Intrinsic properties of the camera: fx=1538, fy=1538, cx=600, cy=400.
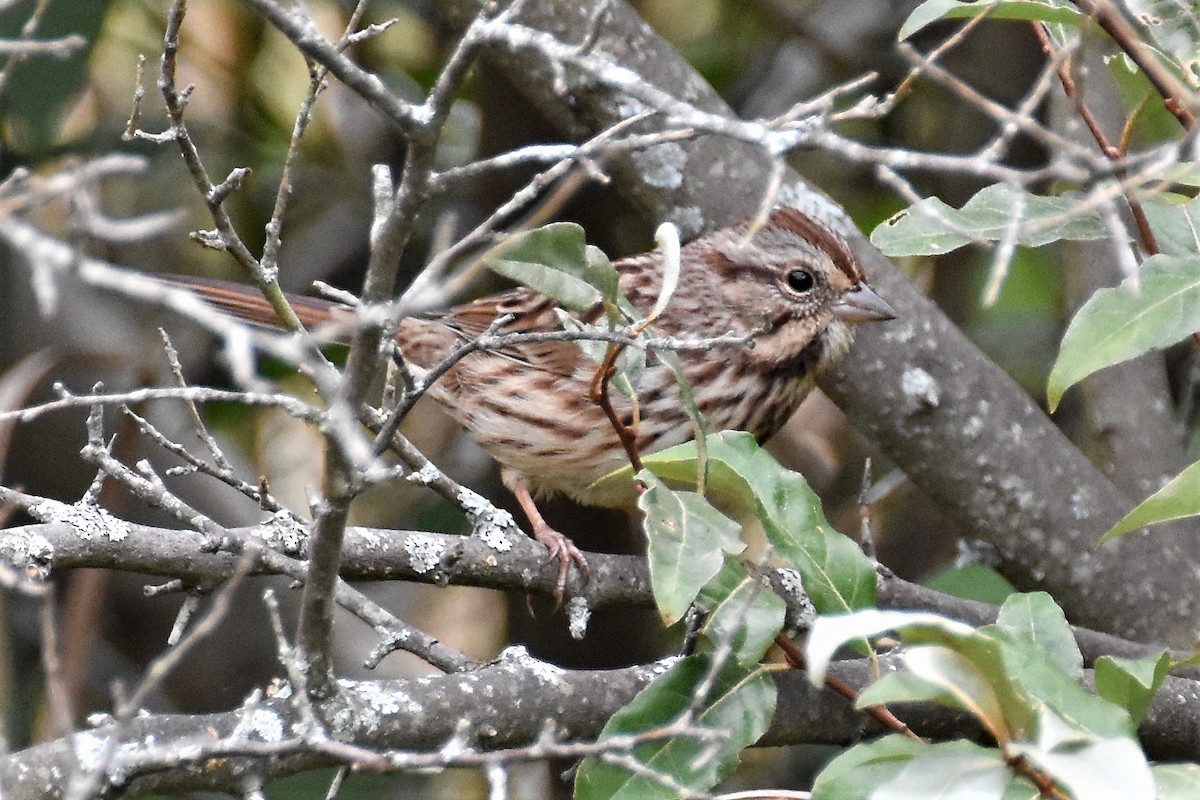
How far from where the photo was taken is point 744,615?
1860mm

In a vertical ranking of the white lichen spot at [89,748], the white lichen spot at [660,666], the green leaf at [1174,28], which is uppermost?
the green leaf at [1174,28]

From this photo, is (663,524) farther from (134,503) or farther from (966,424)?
(134,503)

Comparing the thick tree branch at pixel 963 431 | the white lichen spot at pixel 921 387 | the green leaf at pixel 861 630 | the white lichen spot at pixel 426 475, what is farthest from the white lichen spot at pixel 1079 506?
the green leaf at pixel 861 630

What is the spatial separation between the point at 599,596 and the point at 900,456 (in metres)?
0.87

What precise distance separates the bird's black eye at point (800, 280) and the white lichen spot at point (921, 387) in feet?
1.37

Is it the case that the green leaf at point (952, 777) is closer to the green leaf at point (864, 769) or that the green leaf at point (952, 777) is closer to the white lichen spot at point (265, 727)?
the green leaf at point (864, 769)

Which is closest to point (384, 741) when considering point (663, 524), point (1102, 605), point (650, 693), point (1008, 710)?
point (650, 693)

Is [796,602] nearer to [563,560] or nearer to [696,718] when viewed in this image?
[563,560]

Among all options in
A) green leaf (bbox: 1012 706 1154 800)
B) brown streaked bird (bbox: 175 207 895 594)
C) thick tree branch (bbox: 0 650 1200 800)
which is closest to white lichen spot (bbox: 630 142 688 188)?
brown streaked bird (bbox: 175 207 895 594)

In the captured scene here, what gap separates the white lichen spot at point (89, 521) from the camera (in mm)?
2119

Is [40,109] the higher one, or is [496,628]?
[40,109]

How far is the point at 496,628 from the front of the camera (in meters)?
4.62

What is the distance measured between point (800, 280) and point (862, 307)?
0.34 m

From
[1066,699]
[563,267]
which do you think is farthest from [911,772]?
[563,267]
